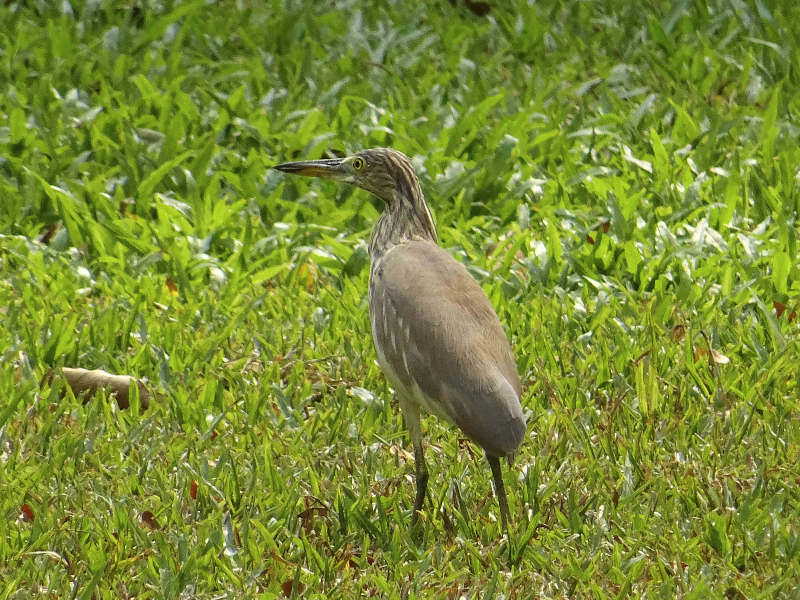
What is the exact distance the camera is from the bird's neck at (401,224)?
4.72m

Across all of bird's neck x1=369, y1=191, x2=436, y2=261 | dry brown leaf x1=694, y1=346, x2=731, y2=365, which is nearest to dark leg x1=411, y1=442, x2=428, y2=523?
bird's neck x1=369, y1=191, x2=436, y2=261

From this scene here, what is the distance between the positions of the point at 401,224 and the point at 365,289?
4.08ft

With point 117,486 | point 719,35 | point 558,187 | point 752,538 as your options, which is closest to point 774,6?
point 719,35

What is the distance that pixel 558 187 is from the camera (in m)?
6.75

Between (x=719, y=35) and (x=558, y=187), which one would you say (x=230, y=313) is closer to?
(x=558, y=187)

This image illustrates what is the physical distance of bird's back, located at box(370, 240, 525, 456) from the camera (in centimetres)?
377

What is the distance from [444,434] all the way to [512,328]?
0.83 metres

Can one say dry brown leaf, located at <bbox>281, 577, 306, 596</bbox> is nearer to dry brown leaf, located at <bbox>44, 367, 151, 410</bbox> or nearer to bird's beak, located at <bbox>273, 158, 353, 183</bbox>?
dry brown leaf, located at <bbox>44, 367, 151, 410</bbox>

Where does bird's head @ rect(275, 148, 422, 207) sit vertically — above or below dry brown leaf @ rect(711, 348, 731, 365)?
Result: above

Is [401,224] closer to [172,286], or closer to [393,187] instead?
[393,187]

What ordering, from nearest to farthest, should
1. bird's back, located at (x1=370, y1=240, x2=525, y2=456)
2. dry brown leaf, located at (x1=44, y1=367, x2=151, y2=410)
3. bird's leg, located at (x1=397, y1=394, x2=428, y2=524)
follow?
bird's back, located at (x1=370, y1=240, x2=525, y2=456) < bird's leg, located at (x1=397, y1=394, x2=428, y2=524) < dry brown leaf, located at (x1=44, y1=367, x2=151, y2=410)

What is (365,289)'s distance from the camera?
19.5 ft

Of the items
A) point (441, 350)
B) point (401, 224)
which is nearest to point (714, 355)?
point (401, 224)

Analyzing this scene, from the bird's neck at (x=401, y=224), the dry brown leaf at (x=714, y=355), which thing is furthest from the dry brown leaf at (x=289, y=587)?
the dry brown leaf at (x=714, y=355)
